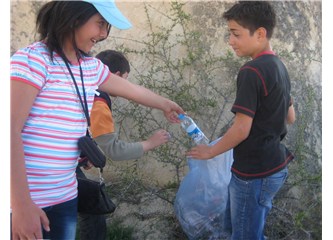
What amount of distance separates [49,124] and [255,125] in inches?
38.6

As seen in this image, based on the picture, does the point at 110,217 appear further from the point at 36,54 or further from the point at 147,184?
the point at 36,54

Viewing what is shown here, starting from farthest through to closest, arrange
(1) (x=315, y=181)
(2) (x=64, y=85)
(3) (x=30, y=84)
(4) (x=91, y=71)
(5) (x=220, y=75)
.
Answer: (5) (x=220, y=75), (1) (x=315, y=181), (4) (x=91, y=71), (2) (x=64, y=85), (3) (x=30, y=84)

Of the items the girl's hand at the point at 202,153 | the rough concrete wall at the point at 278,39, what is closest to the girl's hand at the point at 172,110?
the girl's hand at the point at 202,153

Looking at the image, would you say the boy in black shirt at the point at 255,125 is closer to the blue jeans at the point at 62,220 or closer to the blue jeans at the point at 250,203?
the blue jeans at the point at 250,203

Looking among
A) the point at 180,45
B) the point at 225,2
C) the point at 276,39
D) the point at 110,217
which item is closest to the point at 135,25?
the point at 180,45

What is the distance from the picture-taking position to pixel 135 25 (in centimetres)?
353

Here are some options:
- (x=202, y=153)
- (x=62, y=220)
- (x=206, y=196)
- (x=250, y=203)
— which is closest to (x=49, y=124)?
(x=62, y=220)

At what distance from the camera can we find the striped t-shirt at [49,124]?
160cm

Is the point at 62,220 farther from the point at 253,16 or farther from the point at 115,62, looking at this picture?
the point at 253,16

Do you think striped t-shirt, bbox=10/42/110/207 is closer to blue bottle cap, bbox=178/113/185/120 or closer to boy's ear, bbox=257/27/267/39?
blue bottle cap, bbox=178/113/185/120

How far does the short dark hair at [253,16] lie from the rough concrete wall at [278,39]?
1.15 metres

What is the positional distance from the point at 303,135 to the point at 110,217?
1.55 m

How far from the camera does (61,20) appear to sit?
5.76ft

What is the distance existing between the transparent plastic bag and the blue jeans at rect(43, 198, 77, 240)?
39.2 inches
